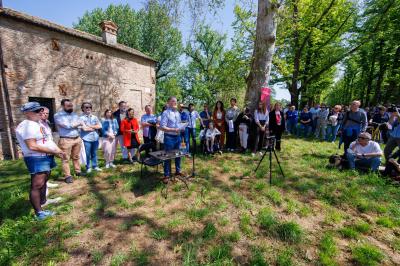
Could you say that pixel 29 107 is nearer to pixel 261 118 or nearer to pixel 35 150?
pixel 35 150

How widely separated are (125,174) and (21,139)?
2.74m

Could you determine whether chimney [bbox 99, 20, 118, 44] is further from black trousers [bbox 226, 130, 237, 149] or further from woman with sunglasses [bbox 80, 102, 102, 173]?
black trousers [bbox 226, 130, 237, 149]

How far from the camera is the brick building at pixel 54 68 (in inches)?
321

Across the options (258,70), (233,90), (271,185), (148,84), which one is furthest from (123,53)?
(271,185)

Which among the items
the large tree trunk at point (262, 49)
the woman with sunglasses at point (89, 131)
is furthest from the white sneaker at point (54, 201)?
the large tree trunk at point (262, 49)

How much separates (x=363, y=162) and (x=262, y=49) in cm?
491

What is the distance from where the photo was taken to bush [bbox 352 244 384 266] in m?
2.68

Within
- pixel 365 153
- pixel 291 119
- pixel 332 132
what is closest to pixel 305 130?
pixel 291 119

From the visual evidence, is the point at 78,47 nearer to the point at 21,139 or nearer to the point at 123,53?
the point at 123,53

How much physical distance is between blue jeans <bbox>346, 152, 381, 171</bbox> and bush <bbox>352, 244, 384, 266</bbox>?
3312 millimetres

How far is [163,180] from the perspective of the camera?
5016 millimetres

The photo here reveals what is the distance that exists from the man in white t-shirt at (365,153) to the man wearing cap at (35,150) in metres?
7.28

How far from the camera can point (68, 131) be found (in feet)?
17.1

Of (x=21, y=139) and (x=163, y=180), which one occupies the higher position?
(x=21, y=139)
